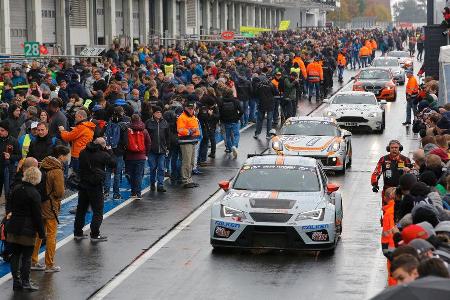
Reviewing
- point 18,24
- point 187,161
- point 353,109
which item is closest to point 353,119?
point 353,109

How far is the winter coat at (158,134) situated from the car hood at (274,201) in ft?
18.1

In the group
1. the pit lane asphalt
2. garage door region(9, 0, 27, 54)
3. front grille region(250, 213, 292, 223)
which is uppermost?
garage door region(9, 0, 27, 54)

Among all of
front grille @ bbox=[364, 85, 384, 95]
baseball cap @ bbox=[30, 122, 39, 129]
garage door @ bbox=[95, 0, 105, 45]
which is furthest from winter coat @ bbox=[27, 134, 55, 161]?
garage door @ bbox=[95, 0, 105, 45]

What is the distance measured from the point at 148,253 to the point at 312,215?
234 cm

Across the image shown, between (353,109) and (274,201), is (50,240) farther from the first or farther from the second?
(353,109)

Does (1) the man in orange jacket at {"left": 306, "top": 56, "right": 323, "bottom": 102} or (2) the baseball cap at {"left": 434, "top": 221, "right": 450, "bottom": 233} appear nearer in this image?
(2) the baseball cap at {"left": 434, "top": 221, "right": 450, "bottom": 233}

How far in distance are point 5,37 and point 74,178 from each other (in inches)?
1064

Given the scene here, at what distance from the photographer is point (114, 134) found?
2203 centimetres

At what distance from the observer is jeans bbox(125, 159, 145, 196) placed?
22.2 meters

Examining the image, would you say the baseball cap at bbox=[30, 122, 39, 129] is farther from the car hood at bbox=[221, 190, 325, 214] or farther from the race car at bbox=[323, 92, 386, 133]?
the race car at bbox=[323, 92, 386, 133]

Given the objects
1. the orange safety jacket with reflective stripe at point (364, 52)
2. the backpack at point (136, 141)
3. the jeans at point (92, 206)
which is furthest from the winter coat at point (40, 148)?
the orange safety jacket with reflective stripe at point (364, 52)

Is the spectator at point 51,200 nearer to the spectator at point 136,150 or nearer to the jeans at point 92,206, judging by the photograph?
the jeans at point 92,206

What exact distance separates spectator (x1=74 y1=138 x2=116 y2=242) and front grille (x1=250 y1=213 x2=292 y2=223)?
2465 millimetres

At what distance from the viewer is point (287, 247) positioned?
1695 centimetres
